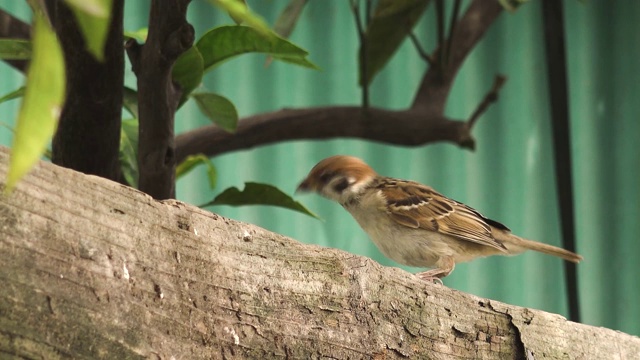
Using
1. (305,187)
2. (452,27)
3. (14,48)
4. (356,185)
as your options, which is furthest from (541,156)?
(14,48)

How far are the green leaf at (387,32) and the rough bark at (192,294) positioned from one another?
5.71 ft

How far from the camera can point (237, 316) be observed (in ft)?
4.11

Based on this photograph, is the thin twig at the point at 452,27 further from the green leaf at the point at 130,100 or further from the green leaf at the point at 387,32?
the green leaf at the point at 130,100

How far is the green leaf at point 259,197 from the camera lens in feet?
7.16

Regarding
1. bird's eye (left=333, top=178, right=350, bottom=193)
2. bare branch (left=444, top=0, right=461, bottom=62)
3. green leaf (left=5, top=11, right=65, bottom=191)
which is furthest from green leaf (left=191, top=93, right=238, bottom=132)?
green leaf (left=5, top=11, right=65, bottom=191)

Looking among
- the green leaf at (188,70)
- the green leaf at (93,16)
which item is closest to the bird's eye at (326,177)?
the green leaf at (188,70)

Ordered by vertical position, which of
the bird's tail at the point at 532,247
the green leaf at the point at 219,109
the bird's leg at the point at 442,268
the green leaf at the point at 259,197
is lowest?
the green leaf at the point at 259,197

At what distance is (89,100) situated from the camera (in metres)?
1.66

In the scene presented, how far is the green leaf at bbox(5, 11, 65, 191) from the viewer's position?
0.53m

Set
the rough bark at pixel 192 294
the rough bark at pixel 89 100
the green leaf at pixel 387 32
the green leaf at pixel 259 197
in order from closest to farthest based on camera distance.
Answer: the rough bark at pixel 192 294, the rough bark at pixel 89 100, the green leaf at pixel 259 197, the green leaf at pixel 387 32

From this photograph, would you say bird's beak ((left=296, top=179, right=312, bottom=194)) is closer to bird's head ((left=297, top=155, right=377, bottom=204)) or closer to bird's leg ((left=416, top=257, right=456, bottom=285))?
bird's head ((left=297, top=155, right=377, bottom=204))

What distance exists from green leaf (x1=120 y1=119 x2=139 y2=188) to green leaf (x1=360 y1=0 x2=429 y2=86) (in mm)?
1001

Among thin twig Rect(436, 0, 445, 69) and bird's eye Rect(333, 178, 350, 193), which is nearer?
bird's eye Rect(333, 178, 350, 193)

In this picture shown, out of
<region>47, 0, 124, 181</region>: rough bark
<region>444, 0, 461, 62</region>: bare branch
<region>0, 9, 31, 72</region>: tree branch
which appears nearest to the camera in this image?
<region>47, 0, 124, 181</region>: rough bark
